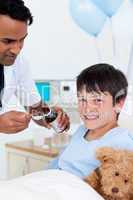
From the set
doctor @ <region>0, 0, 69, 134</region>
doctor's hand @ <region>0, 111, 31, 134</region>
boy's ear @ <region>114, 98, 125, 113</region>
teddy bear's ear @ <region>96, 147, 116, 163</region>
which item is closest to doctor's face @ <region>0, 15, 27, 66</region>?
doctor @ <region>0, 0, 69, 134</region>

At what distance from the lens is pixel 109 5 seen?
2518 mm

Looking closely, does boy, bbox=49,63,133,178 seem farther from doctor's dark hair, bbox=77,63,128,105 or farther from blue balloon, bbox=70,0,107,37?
blue balloon, bbox=70,0,107,37

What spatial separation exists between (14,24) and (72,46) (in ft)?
4.45

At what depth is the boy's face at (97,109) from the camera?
1.47 meters

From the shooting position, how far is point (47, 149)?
223 centimetres

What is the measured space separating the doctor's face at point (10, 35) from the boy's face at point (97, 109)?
34cm

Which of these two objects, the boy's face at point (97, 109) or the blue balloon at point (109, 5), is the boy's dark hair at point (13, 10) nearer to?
the boy's face at point (97, 109)

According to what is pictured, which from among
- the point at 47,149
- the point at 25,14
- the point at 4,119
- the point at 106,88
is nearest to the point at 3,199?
the point at 4,119

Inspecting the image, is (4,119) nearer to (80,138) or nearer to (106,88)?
(80,138)

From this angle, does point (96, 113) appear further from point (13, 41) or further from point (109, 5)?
point (109, 5)

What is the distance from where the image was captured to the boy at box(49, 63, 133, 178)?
4.64ft

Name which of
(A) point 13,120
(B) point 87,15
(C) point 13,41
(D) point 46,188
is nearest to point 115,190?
(D) point 46,188

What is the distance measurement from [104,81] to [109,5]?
1.19 m

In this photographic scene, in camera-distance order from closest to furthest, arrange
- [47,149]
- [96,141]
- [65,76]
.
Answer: [96,141] < [47,149] < [65,76]
